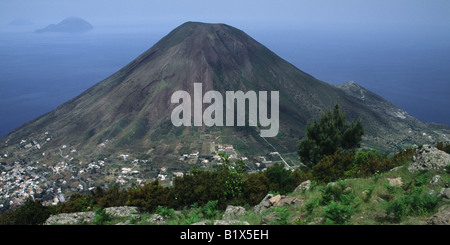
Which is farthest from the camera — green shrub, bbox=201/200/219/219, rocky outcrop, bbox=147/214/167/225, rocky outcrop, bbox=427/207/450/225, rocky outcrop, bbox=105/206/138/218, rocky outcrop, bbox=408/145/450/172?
rocky outcrop, bbox=105/206/138/218

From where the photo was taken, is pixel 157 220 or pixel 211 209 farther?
pixel 211 209

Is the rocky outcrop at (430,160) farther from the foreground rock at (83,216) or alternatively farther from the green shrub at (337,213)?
the foreground rock at (83,216)

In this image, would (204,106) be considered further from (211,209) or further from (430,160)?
(430,160)

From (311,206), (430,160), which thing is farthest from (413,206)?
(430,160)

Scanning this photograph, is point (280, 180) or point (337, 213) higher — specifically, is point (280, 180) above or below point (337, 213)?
below

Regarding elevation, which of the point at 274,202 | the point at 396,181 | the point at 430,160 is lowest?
the point at 274,202

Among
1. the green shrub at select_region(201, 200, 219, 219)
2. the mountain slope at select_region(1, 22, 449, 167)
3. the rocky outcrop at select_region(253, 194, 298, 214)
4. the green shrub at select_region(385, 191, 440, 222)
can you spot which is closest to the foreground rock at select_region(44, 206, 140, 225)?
the green shrub at select_region(201, 200, 219, 219)

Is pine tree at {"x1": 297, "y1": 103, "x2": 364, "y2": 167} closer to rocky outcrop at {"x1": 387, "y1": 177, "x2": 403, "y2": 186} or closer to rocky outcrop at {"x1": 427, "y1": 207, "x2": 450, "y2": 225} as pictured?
rocky outcrop at {"x1": 387, "y1": 177, "x2": 403, "y2": 186}
